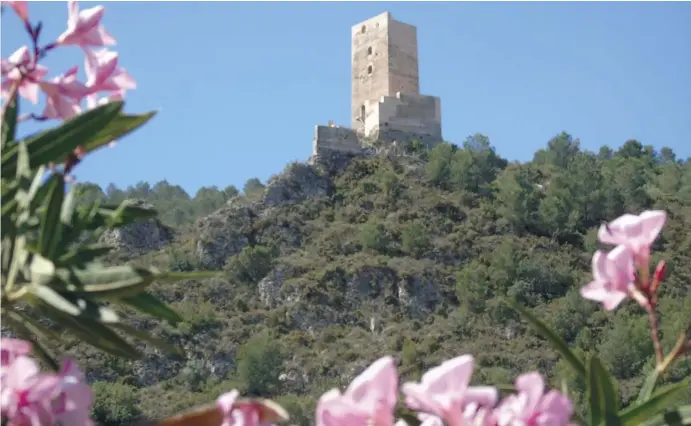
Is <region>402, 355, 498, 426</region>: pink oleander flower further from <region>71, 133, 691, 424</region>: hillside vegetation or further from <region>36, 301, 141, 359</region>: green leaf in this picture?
<region>71, 133, 691, 424</region>: hillside vegetation

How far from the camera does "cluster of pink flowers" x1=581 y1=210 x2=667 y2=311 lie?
1.18 metres

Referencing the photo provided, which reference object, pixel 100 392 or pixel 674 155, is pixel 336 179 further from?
pixel 674 155

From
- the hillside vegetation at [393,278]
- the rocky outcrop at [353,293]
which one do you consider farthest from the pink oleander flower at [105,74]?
the rocky outcrop at [353,293]

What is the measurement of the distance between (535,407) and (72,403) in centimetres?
35

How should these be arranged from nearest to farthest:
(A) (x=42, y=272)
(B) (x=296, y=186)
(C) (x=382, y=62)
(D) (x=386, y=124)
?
(A) (x=42, y=272) → (D) (x=386, y=124) → (B) (x=296, y=186) → (C) (x=382, y=62)

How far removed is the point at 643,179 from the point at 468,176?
6.92 m

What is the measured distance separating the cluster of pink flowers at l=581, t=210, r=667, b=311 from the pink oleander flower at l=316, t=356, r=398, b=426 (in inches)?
12.0

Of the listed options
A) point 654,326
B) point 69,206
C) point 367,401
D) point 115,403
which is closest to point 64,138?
point 69,206

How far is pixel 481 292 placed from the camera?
36125 millimetres

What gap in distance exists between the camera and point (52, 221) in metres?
1.11

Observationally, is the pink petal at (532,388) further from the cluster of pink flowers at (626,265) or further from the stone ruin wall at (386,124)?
the stone ruin wall at (386,124)

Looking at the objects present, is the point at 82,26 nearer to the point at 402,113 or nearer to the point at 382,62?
the point at 402,113

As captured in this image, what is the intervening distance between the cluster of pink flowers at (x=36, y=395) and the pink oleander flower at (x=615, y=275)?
48 cm

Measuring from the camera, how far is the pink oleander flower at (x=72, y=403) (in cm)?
98
